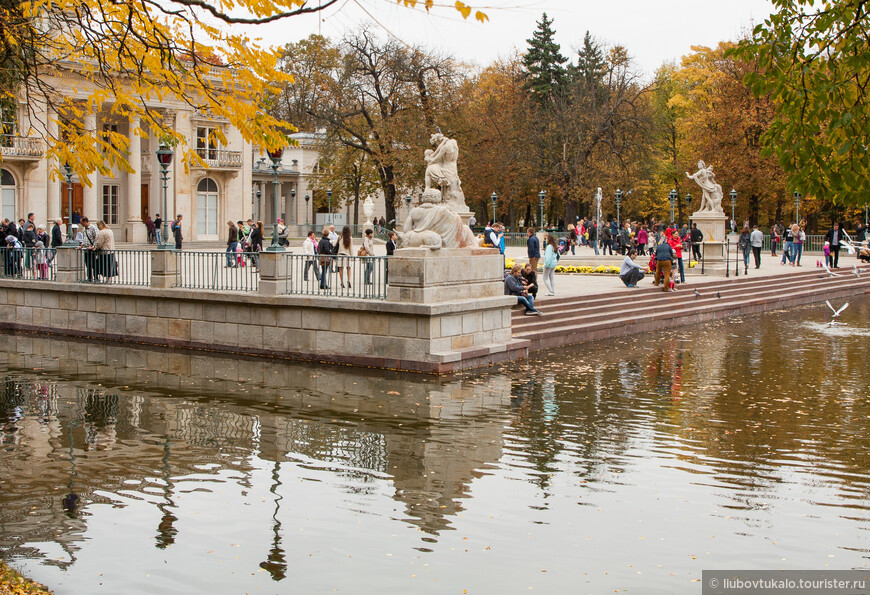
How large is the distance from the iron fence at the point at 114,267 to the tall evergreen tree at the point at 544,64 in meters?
45.2

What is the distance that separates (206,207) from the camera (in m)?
57.0

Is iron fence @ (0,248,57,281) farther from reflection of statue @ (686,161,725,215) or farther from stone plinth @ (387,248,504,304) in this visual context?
Result: reflection of statue @ (686,161,725,215)

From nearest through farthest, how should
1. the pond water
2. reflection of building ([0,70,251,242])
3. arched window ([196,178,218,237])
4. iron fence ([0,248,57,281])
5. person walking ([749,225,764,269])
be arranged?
the pond water → iron fence ([0,248,57,281]) → person walking ([749,225,764,269]) → reflection of building ([0,70,251,242]) → arched window ([196,178,218,237])

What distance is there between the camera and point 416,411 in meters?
13.3

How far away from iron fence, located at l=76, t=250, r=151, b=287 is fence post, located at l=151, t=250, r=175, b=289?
1.71ft

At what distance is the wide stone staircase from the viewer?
2043cm

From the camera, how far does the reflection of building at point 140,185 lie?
48.5 m

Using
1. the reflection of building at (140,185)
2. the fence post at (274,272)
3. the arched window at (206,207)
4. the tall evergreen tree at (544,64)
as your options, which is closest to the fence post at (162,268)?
the fence post at (274,272)

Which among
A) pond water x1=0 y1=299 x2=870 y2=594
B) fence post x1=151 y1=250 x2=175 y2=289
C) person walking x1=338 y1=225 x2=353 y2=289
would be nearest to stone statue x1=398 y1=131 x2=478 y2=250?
person walking x1=338 y1=225 x2=353 y2=289

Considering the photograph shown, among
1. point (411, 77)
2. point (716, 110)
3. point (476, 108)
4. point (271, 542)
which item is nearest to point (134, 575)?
point (271, 542)

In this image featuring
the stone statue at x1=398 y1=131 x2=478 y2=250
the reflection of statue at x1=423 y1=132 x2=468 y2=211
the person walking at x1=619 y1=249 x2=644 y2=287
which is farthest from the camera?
the person walking at x1=619 y1=249 x2=644 y2=287

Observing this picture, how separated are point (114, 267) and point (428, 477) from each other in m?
13.6

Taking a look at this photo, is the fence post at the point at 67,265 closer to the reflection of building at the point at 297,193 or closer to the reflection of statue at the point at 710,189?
the reflection of statue at the point at 710,189

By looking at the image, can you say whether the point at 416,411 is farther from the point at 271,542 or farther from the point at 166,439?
the point at 271,542
